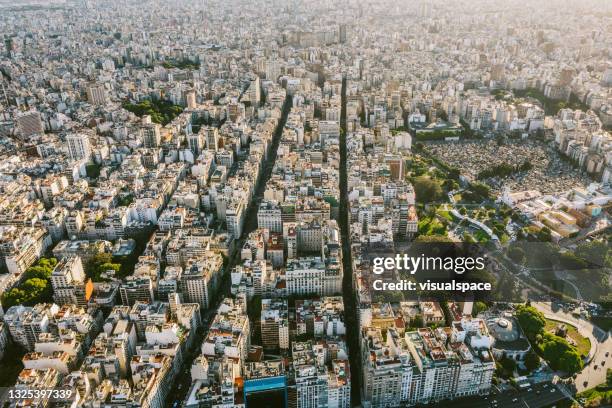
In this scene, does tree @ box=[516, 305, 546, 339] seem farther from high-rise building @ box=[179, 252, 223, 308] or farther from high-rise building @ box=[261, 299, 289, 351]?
high-rise building @ box=[179, 252, 223, 308]

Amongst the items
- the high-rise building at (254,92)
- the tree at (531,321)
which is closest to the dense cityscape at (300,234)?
the tree at (531,321)

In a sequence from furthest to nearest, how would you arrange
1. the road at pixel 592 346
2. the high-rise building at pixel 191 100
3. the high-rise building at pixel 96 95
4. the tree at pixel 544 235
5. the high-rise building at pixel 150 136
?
the high-rise building at pixel 96 95, the high-rise building at pixel 191 100, the high-rise building at pixel 150 136, the tree at pixel 544 235, the road at pixel 592 346

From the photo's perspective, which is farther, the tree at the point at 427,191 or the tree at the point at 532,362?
the tree at the point at 427,191

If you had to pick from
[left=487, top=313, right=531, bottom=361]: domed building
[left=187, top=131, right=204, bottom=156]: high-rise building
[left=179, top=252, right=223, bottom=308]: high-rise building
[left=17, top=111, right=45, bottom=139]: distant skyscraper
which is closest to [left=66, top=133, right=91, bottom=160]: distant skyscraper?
[left=187, top=131, right=204, bottom=156]: high-rise building

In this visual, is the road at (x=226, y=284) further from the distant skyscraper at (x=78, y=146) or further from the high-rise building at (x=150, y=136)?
the distant skyscraper at (x=78, y=146)

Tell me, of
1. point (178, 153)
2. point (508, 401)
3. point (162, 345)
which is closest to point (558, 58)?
point (178, 153)

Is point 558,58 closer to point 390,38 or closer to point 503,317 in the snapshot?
point 390,38

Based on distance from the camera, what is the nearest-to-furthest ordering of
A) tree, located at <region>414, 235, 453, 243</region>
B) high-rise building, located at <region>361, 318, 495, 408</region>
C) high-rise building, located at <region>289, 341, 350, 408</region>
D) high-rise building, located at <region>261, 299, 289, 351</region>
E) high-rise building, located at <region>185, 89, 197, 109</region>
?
1. high-rise building, located at <region>289, 341, 350, 408</region>
2. high-rise building, located at <region>361, 318, 495, 408</region>
3. high-rise building, located at <region>261, 299, 289, 351</region>
4. tree, located at <region>414, 235, 453, 243</region>
5. high-rise building, located at <region>185, 89, 197, 109</region>
